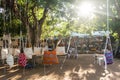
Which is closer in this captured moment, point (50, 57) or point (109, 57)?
point (50, 57)

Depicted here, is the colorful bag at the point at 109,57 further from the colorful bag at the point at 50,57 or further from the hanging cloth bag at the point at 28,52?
the hanging cloth bag at the point at 28,52

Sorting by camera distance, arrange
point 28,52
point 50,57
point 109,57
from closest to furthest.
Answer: point 50,57 → point 28,52 → point 109,57

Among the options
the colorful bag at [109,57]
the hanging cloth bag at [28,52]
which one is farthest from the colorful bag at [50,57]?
the colorful bag at [109,57]

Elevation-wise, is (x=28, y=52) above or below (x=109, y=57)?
above

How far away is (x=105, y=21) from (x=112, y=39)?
5.86 metres

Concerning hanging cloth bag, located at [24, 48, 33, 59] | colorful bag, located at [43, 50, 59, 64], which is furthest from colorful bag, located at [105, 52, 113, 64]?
hanging cloth bag, located at [24, 48, 33, 59]

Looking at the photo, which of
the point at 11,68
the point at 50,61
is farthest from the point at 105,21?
the point at 11,68

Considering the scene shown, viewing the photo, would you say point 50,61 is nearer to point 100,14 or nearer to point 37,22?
point 37,22

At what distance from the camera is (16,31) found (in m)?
25.8

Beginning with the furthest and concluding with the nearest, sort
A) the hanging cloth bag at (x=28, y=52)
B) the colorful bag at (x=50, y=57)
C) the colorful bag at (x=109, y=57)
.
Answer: the colorful bag at (x=109, y=57)
the hanging cloth bag at (x=28, y=52)
the colorful bag at (x=50, y=57)

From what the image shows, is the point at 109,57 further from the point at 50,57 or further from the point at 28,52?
the point at 28,52

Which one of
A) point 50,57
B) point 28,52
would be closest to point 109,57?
point 50,57

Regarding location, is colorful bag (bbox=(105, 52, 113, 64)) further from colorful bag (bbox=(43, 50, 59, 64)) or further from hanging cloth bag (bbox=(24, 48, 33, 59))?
hanging cloth bag (bbox=(24, 48, 33, 59))

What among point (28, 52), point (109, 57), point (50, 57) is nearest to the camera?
point (50, 57)
